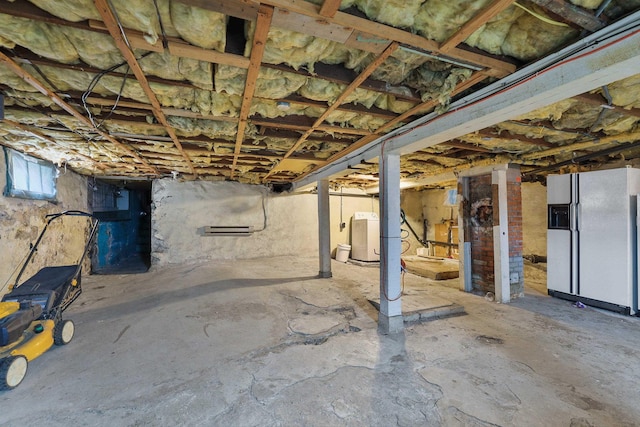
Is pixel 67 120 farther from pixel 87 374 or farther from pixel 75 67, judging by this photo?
pixel 87 374

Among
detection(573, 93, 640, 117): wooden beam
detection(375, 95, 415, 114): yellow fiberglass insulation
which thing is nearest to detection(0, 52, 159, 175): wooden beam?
detection(375, 95, 415, 114): yellow fiberglass insulation

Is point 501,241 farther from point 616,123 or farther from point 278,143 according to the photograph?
point 278,143

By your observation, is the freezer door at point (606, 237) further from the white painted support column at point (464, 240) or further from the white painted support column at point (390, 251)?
the white painted support column at point (390, 251)

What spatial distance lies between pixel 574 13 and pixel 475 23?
18.1 inches

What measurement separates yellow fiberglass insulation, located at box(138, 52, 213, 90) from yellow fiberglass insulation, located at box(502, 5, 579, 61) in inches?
73.9

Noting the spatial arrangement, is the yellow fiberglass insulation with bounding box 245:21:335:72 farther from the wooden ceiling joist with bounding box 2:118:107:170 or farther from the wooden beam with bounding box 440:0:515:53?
the wooden ceiling joist with bounding box 2:118:107:170

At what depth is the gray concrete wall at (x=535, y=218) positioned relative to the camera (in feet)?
18.1

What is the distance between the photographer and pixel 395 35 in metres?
1.46

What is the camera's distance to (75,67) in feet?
5.88

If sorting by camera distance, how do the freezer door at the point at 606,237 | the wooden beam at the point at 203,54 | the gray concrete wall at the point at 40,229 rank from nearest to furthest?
the wooden beam at the point at 203,54 < the freezer door at the point at 606,237 < the gray concrete wall at the point at 40,229

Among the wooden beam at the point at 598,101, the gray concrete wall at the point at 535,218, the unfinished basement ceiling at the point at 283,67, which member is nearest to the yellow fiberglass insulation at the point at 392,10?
the unfinished basement ceiling at the point at 283,67

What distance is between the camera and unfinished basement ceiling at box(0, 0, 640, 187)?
135 centimetres

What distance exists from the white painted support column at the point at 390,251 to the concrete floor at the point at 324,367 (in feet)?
0.61


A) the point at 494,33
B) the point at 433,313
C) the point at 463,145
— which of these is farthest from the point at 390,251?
the point at 494,33
